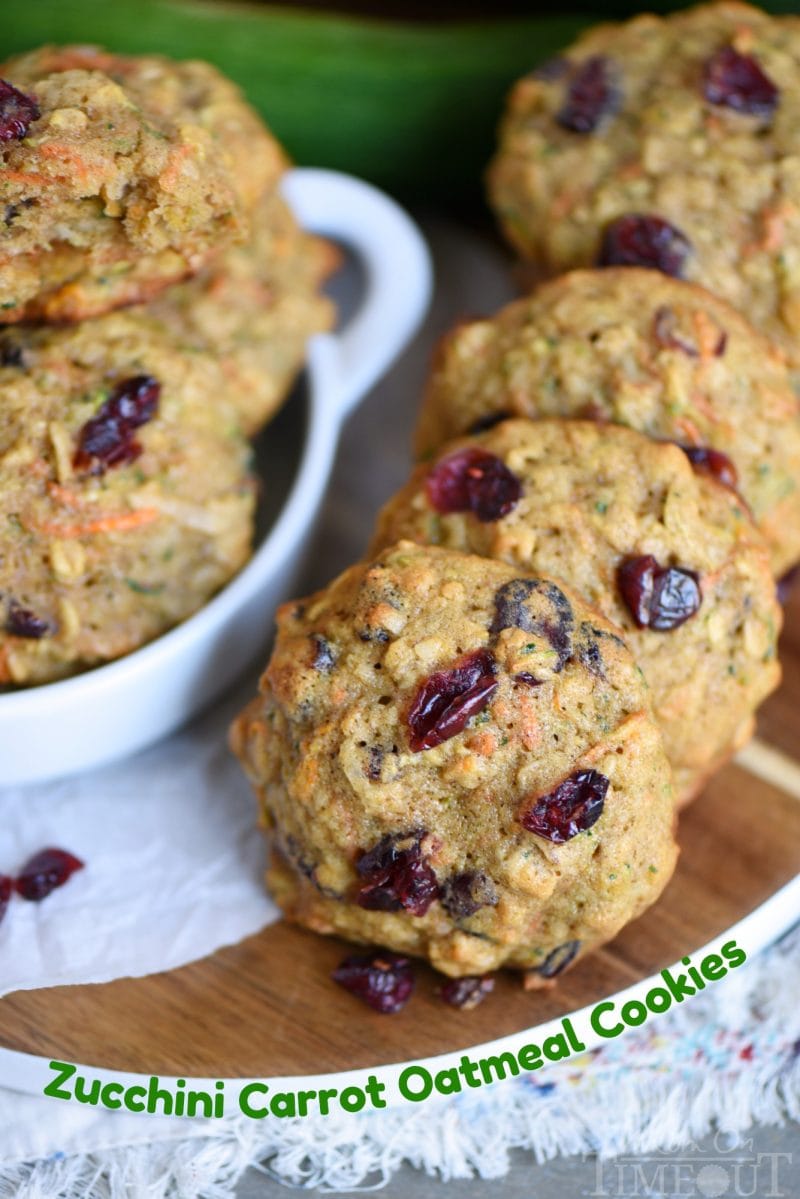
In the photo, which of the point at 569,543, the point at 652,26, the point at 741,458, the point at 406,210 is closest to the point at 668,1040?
the point at 569,543

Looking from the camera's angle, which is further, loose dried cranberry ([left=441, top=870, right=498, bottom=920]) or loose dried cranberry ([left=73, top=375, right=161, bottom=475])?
loose dried cranberry ([left=73, top=375, right=161, bottom=475])

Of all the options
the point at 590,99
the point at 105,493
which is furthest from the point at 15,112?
the point at 590,99

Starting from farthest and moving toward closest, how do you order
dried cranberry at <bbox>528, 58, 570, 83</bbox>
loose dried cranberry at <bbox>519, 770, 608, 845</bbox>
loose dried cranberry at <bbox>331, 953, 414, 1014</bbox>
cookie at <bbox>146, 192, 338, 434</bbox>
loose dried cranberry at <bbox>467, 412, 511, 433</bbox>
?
1. dried cranberry at <bbox>528, 58, 570, 83</bbox>
2. cookie at <bbox>146, 192, 338, 434</bbox>
3. loose dried cranberry at <bbox>467, 412, 511, 433</bbox>
4. loose dried cranberry at <bbox>331, 953, 414, 1014</bbox>
5. loose dried cranberry at <bbox>519, 770, 608, 845</bbox>

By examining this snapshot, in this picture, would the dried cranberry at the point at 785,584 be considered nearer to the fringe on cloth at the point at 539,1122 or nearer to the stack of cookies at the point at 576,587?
the stack of cookies at the point at 576,587

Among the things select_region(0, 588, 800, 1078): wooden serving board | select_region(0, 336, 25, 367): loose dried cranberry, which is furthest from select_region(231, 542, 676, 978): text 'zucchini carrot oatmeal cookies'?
select_region(0, 336, 25, 367): loose dried cranberry

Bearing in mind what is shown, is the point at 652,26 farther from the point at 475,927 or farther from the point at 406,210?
the point at 475,927

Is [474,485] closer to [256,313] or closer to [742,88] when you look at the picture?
[256,313]

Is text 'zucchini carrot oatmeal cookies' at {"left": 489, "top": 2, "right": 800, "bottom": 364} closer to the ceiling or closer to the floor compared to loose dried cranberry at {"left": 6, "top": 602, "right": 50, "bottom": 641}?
closer to the ceiling

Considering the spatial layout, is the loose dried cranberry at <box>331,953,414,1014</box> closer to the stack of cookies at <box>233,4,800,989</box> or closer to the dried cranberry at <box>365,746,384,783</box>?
the stack of cookies at <box>233,4,800,989</box>
